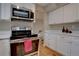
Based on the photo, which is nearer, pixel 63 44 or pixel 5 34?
pixel 5 34

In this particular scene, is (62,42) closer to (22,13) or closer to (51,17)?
(51,17)

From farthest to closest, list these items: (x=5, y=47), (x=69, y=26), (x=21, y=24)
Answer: (x=69, y=26) < (x=21, y=24) < (x=5, y=47)

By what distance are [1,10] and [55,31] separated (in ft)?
2.93

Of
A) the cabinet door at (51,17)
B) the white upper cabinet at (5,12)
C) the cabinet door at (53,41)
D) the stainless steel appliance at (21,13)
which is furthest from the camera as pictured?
the cabinet door at (53,41)

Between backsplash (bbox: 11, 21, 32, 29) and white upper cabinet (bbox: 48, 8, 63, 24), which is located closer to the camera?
backsplash (bbox: 11, 21, 32, 29)

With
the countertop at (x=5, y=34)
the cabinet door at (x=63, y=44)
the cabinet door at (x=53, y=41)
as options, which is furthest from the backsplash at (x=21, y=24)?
the cabinet door at (x=63, y=44)

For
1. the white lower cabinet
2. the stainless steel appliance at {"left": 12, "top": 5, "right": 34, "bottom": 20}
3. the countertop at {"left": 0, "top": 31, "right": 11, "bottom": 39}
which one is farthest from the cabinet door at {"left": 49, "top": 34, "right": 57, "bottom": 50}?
the countertop at {"left": 0, "top": 31, "right": 11, "bottom": 39}

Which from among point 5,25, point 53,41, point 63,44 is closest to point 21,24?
point 5,25

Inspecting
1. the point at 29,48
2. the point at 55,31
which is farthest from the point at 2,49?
the point at 55,31

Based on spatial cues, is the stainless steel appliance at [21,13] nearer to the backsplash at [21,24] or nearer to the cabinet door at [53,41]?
the backsplash at [21,24]

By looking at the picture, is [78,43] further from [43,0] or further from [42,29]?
[43,0]

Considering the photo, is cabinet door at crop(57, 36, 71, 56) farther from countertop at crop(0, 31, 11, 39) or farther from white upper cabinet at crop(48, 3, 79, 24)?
countertop at crop(0, 31, 11, 39)

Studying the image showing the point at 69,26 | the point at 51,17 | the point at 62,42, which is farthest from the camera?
the point at 69,26

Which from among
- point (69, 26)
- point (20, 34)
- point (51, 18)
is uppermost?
point (51, 18)
